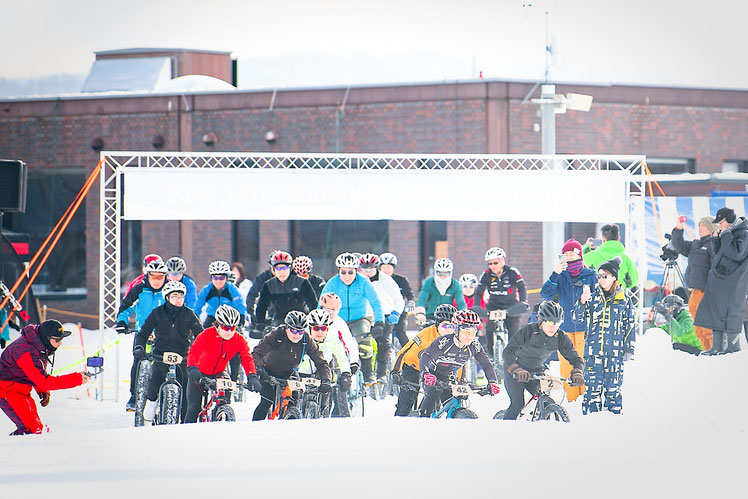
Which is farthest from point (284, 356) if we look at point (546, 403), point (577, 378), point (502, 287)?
point (502, 287)

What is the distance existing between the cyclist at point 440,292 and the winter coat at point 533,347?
11.0ft

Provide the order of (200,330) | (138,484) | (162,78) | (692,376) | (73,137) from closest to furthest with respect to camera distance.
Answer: (138,484), (200,330), (692,376), (73,137), (162,78)

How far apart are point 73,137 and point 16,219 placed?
280 cm

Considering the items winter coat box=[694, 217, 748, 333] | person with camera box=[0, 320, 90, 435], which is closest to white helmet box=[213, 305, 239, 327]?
person with camera box=[0, 320, 90, 435]

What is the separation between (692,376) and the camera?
39.2 feet

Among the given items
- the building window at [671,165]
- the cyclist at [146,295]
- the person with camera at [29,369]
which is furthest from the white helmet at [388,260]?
the building window at [671,165]

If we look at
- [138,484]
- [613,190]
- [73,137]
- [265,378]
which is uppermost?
[73,137]

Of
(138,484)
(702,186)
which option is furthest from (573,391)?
(702,186)

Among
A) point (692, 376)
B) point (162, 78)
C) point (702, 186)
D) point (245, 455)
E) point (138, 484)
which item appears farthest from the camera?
point (162, 78)

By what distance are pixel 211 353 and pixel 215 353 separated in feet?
0.13

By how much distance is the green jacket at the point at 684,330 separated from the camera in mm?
14148

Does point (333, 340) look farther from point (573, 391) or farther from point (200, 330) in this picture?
point (573, 391)

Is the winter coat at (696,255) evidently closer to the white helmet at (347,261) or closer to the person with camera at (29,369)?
the white helmet at (347,261)

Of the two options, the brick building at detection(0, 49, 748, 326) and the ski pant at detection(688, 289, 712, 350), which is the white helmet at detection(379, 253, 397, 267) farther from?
the brick building at detection(0, 49, 748, 326)
